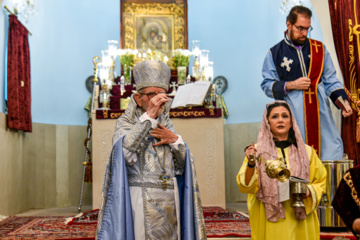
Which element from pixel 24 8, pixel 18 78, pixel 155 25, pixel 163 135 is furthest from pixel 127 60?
pixel 163 135

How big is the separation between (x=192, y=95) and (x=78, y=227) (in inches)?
108

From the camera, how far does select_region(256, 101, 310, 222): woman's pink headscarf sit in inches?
134

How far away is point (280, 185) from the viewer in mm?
3439

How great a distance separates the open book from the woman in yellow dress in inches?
146

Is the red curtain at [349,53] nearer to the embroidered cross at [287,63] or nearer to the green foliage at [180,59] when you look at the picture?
the embroidered cross at [287,63]

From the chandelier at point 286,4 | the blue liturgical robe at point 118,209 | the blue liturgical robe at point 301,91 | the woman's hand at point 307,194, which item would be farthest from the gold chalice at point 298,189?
the chandelier at point 286,4

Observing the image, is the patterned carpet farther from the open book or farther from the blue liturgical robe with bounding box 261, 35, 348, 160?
the blue liturgical robe with bounding box 261, 35, 348, 160

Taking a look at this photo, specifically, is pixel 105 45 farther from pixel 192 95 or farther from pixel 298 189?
pixel 298 189

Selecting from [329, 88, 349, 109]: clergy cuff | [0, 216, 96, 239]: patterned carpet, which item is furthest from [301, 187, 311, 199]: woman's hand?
[0, 216, 96, 239]: patterned carpet

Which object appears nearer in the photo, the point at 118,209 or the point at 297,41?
the point at 118,209

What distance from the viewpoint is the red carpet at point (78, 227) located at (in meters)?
5.28

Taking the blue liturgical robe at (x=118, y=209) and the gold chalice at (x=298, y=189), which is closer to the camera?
the blue liturgical robe at (x=118, y=209)

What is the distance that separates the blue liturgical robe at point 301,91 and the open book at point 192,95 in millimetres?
2344

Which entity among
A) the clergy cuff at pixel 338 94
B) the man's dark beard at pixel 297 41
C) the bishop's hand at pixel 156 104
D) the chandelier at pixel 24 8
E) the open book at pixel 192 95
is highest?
the chandelier at pixel 24 8
